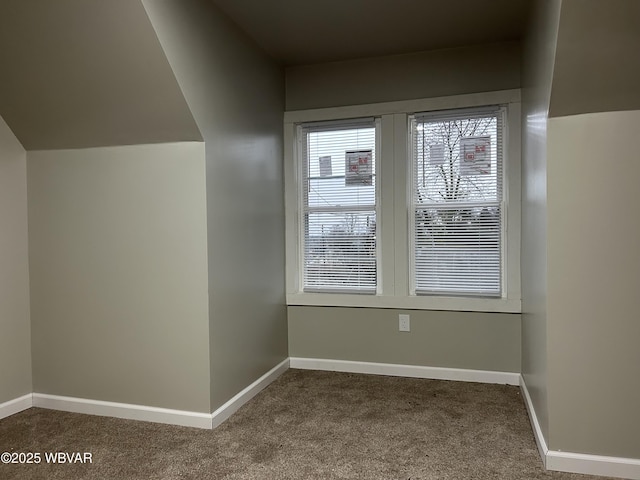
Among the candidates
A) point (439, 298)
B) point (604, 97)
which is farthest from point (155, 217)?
point (604, 97)

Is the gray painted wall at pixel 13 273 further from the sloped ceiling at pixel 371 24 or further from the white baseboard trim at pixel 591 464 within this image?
the white baseboard trim at pixel 591 464

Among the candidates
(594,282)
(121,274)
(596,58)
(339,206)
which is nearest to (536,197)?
(594,282)

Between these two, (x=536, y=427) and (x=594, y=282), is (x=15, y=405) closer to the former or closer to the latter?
(x=536, y=427)

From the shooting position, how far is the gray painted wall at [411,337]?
10.5 feet

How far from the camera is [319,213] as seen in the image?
3578 mm

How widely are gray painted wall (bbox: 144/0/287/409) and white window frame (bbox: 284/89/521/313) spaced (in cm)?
12

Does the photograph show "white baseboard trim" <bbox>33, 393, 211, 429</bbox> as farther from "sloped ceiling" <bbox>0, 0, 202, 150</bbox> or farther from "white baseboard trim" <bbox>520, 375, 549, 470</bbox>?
"white baseboard trim" <bbox>520, 375, 549, 470</bbox>

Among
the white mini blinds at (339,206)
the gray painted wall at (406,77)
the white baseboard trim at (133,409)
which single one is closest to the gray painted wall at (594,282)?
the gray painted wall at (406,77)

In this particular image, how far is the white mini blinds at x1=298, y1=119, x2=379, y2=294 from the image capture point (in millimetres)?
3457

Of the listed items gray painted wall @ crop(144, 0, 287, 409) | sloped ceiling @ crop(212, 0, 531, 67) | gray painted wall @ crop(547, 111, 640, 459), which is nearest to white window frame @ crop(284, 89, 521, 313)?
gray painted wall @ crop(144, 0, 287, 409)

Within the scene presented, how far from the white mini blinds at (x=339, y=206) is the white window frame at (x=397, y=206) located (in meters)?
0.06

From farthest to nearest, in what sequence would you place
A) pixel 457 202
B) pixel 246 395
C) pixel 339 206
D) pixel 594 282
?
pixel 339 206
pixel 457 202
pixel 246 395
pixel 594 282

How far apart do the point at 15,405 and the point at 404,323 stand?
254 cm

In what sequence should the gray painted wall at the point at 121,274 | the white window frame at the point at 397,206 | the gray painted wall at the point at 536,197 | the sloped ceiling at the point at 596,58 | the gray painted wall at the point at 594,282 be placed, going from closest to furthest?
the sloped ceiling at the point at 596,58 < the gray painted wall at the point at 594,282 < the gray painted wall at the point at 536,197 < the gray painted wall at the point at 121,274 < the white window frame at the point at 397,206
